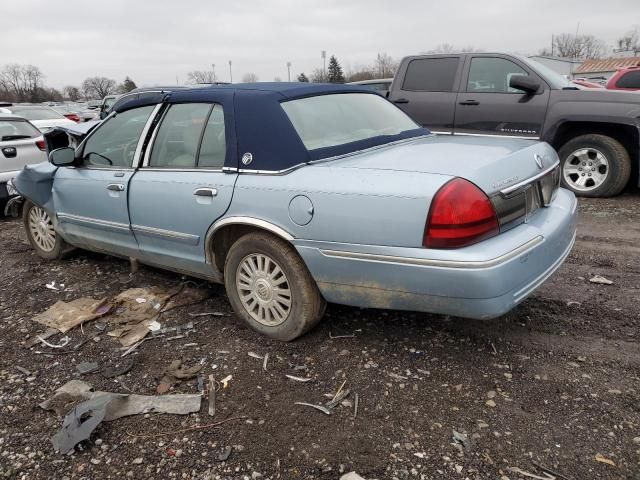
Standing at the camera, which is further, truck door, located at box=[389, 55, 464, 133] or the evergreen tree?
the evergreen tree

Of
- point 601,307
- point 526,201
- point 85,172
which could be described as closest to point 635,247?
point 601,307

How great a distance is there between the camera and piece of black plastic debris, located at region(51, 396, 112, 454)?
2439 millimetres

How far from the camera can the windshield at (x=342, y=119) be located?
10.5 ft

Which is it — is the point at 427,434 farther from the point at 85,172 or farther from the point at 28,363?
the point at 85,172

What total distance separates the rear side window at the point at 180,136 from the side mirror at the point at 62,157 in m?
1.00

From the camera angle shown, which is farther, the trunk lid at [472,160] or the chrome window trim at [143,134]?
the chrome window trim at [143,134]

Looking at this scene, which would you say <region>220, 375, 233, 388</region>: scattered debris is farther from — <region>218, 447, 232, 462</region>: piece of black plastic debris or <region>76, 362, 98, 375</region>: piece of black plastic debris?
<region>76, 362, 98, 375</region>: piece of black plastic debris

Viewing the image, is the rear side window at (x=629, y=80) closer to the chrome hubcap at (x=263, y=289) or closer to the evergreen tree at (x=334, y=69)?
the chrome hubcap at (x=263, y=289)

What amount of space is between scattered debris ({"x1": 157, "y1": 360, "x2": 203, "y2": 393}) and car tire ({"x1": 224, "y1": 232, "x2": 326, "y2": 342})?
50 centimetres

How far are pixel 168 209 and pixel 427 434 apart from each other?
219cm

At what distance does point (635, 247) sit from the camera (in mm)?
4723

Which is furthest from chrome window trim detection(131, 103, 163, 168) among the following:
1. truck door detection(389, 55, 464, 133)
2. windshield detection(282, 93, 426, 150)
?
truck door detection(389, 55, 464, 133)

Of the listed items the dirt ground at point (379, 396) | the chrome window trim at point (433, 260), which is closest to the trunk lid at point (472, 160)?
the chrome window trim at point (433, 260)

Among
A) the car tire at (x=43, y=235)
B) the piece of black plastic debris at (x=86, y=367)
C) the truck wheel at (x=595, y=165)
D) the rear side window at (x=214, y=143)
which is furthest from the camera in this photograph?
the truck wheel at (x=595, y=165)
